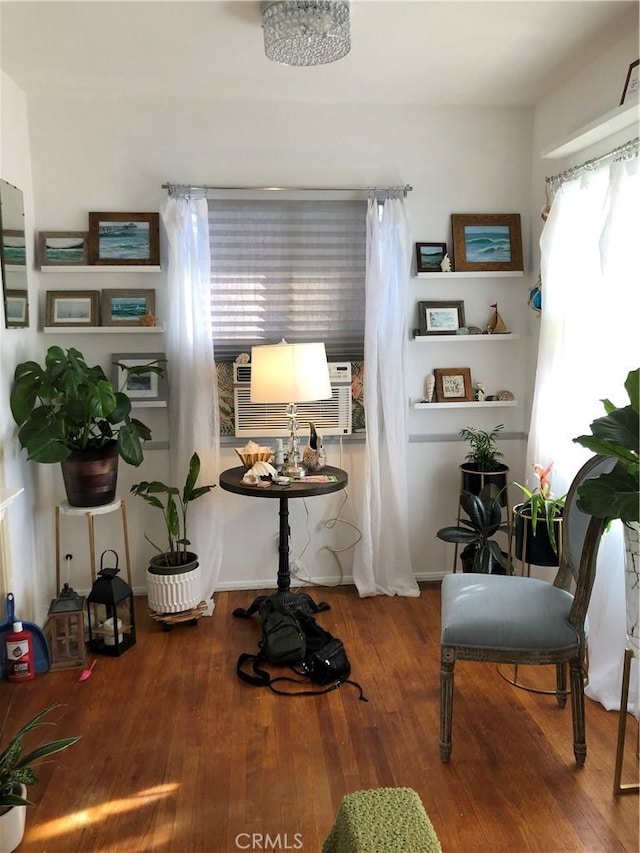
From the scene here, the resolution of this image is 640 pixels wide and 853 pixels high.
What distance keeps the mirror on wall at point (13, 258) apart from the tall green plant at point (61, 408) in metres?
0.24

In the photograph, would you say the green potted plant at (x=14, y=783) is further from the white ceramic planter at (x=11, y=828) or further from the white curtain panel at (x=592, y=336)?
the white curtain panel at (x=592, y=336)

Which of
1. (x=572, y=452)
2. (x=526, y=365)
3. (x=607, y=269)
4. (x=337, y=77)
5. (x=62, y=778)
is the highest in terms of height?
(x=337, y=77)

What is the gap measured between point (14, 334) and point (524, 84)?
2665 mm

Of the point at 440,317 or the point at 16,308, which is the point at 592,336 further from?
the point at 16,308

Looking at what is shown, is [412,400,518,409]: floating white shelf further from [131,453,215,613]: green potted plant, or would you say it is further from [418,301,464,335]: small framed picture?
[131,453,215,613]: green potted plant

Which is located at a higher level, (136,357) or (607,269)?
(607,269)

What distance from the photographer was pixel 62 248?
3475mm

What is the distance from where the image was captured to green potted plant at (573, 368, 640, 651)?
191cm

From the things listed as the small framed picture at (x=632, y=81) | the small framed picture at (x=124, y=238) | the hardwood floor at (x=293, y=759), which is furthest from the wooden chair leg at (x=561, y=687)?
the small framed picture at (x=124, y=238)

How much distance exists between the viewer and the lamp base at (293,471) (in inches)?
128

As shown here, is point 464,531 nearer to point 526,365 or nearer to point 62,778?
point 526,365

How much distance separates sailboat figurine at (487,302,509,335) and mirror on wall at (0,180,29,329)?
2368 millimetres

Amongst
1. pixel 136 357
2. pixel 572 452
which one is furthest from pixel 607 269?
pixel 136 357

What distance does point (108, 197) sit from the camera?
3.50m
